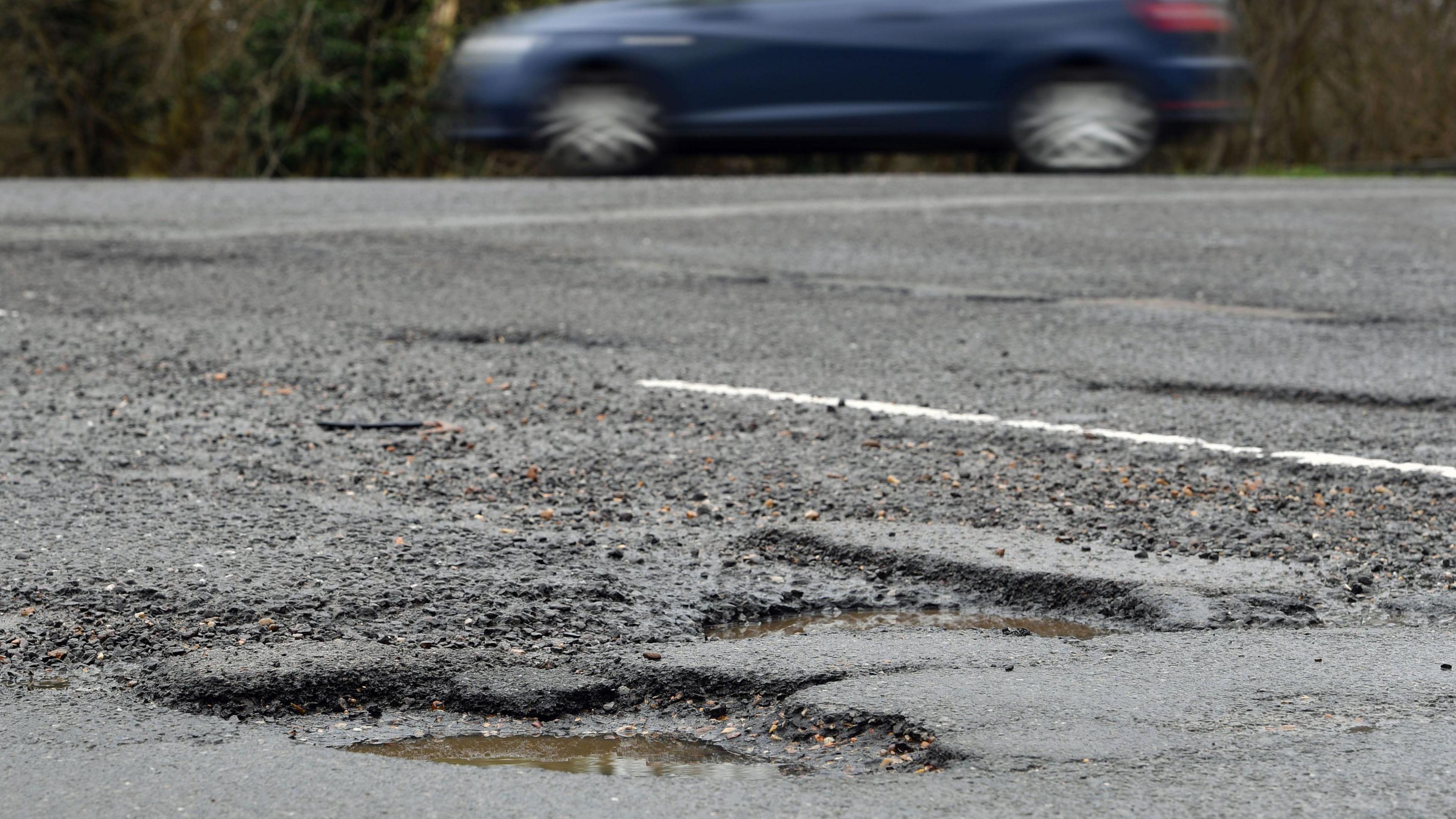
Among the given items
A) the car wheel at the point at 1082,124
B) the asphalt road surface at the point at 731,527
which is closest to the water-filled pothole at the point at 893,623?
the asphalt road surface at the point at 731,527

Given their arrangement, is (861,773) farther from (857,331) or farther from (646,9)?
(646,9)

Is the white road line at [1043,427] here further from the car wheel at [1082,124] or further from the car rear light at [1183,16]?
the car rear light at [1183,16]

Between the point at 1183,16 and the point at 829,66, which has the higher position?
the point at 1183,16

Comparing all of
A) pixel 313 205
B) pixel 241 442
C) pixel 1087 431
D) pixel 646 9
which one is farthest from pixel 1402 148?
pixel 241 442

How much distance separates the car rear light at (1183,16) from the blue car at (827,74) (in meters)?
0.01

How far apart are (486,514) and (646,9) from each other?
8.04 m

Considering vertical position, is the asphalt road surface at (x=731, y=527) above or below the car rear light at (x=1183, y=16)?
below

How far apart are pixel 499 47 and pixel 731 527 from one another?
811 cm

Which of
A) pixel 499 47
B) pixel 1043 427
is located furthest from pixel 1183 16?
pixel 1043 427

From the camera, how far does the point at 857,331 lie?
6.38 meters

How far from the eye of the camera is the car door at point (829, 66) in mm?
11383

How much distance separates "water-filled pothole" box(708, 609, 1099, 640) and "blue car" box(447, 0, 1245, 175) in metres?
8.41

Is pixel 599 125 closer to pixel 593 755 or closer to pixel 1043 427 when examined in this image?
pixel 1043 427

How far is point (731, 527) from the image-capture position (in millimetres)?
3998
